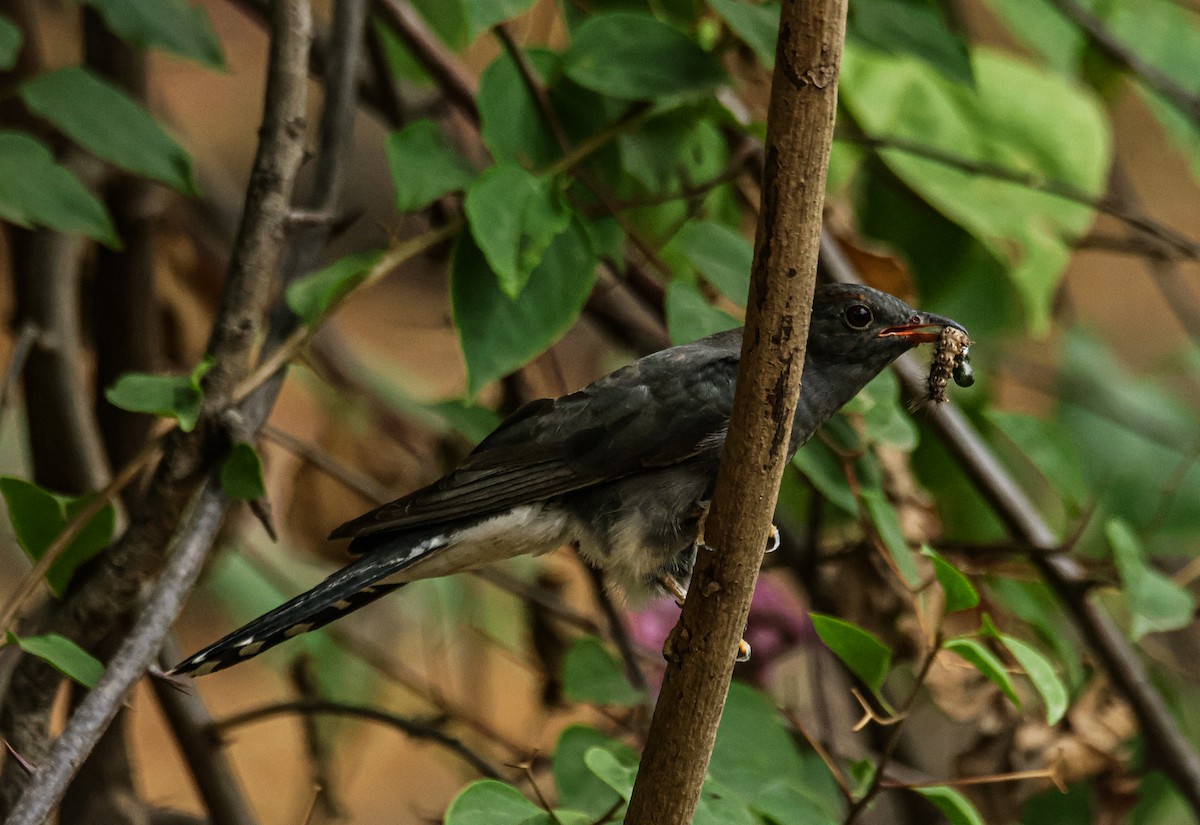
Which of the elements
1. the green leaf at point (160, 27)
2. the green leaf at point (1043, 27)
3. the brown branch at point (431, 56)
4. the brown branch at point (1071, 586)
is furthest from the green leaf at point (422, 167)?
the green leaf at point (1043, 27)

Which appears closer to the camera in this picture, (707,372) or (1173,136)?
(707,372)

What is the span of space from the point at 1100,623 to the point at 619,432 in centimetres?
133

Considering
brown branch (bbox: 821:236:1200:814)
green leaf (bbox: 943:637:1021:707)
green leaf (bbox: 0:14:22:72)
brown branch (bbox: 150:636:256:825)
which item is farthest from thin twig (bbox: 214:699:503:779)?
green leaf (bbox: 0:14:22:72)

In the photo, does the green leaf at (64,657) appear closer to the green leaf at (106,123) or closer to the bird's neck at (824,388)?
the green leaf at (106,123)

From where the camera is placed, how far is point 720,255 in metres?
2.60

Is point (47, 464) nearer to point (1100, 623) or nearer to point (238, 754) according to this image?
point (1100, 623)

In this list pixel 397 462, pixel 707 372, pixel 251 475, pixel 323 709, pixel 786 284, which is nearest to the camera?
pixel 786 284

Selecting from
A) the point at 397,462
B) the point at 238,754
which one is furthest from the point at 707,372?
the point at 238,754

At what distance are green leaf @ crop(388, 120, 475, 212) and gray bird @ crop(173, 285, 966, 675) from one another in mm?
484

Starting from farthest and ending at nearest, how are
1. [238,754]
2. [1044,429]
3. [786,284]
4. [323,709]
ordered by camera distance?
[238,754]
[1044,429]
[323,709]
[786,284]

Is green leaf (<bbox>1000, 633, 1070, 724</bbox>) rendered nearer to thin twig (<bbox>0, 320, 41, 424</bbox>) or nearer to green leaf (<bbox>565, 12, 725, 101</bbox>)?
green leaf (<bbox>565, 12, 725, 101</bbox>)

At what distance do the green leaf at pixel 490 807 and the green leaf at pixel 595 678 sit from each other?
0.71 metres

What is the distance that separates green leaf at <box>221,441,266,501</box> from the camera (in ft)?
7.04

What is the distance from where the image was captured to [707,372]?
2.44 metres
